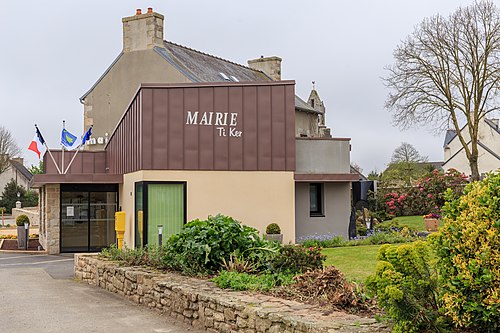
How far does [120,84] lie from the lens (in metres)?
29.2

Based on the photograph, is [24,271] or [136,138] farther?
[136,138]

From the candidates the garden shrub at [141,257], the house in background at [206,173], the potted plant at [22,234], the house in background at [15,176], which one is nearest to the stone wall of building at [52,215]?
the house in background at [206,173]

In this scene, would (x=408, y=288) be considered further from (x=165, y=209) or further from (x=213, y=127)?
(x=213, y=127)

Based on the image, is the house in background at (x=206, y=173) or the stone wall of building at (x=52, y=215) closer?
the house in background at (x=206, y=173)

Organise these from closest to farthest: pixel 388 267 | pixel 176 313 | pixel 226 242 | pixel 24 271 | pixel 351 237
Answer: pixel 388 267, pixel 176 313, pixel 226 242, pixel 24 271, pixel 351 237

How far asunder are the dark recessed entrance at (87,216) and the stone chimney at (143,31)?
821cm

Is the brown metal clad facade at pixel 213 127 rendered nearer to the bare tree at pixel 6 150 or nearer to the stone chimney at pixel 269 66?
the stone chimney at pixel 269 66

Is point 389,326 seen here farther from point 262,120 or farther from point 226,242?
point 262,120

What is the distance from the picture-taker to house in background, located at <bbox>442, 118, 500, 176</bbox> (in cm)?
5791

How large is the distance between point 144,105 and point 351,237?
8.13 metres

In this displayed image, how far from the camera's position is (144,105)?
59.4 feet

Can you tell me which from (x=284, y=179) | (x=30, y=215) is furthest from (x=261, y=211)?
Result: (x=30, y=215)

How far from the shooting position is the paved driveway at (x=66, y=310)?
9078mm

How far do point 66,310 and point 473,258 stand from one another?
23.8 feet
